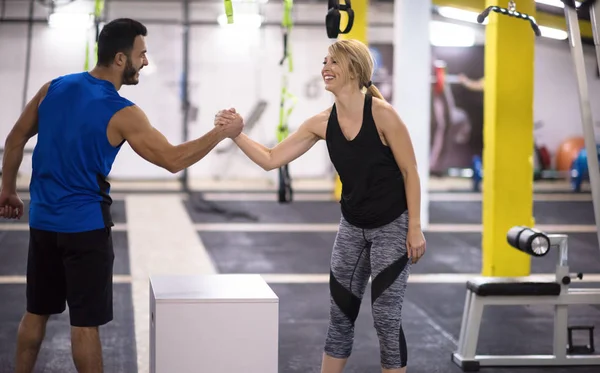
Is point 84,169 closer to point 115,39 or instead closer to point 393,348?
point 115,39

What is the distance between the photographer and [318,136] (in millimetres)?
3654

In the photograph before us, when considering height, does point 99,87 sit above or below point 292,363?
above

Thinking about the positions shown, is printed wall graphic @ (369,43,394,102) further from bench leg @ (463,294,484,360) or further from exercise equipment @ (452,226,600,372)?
bench leg @ (463,294,484,360)

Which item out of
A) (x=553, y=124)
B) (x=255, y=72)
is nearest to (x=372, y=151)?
(x=255, y=72)

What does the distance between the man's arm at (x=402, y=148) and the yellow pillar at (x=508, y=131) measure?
3.39 m

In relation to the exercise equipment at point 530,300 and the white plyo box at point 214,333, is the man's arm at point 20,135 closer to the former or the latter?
the white plyo box at point 214,333

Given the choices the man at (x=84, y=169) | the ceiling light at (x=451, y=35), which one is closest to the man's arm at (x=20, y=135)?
the man at (x=84, y=169)

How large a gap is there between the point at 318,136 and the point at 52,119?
105cm

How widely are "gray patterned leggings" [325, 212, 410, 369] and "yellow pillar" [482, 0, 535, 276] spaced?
333 cm

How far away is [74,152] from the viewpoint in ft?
10.7

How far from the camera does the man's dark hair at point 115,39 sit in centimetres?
332

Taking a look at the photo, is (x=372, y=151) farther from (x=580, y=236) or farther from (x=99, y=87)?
(x=580, y=236)

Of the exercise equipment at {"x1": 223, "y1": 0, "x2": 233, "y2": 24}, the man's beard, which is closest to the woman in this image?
the man's beard

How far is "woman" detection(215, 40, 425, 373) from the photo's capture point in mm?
3428
